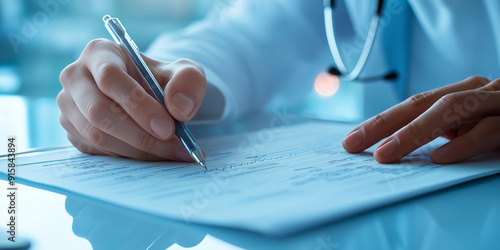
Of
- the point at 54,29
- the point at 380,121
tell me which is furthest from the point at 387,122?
the point at 54,29

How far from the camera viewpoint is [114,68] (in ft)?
1.53

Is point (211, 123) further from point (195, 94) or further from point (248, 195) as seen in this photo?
point (248, 195)

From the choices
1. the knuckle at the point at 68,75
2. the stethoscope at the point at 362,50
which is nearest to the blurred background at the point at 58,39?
the stethoscope at the point at 362,50

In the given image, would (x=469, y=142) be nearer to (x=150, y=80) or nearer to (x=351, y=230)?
(x=351, y=230)

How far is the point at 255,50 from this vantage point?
0.94 m

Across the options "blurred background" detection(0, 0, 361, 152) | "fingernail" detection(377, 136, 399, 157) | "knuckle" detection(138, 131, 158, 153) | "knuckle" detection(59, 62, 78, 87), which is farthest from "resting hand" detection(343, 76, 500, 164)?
"blurred background" detection(0, 0, 361, 152)

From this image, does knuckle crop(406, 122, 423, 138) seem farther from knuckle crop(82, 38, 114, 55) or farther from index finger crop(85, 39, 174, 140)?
knuckle crop(82, 38, 114, 55)

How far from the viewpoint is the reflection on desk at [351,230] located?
0.25 m

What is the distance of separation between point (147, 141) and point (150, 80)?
0.22ft

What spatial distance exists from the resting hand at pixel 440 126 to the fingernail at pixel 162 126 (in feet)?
0.67

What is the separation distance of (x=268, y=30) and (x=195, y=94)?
558mm

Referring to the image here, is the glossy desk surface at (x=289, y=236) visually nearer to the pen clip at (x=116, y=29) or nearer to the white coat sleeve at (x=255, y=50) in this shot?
the pen clip at (x=116, y=29)

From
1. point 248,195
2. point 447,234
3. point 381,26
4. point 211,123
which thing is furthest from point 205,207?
point 381,26

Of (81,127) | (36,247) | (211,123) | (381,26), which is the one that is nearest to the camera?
(36,247)
